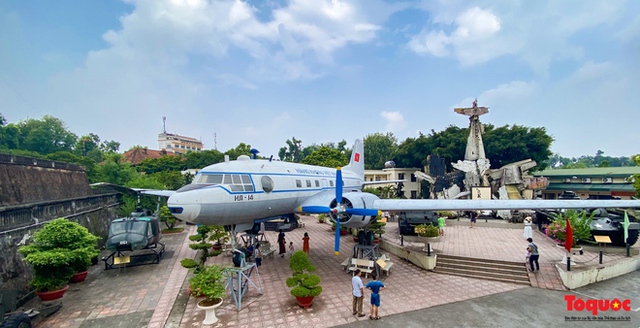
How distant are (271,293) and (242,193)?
461 cm

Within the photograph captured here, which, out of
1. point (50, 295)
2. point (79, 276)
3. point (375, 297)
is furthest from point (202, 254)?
point (375, 297)

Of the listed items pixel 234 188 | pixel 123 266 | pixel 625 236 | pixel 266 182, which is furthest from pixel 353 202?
pixel 625 236

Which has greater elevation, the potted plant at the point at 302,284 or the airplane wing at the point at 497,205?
the airplane wing at the point at 497,205

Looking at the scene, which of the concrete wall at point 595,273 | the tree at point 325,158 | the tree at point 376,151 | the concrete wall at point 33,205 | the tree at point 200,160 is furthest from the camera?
the tree at point 376,151

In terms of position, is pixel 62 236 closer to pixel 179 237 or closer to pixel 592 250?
pixel 179 237

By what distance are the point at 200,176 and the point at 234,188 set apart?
63.9 inches

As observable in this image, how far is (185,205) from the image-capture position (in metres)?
9.89

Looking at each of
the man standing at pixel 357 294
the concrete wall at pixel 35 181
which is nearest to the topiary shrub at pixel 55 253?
the concrete wall at pixel 35 181

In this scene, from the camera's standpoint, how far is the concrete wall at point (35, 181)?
14.1m

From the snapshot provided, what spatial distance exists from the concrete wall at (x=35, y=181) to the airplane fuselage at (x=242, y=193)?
10.5 metres

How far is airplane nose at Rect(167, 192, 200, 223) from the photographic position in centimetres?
985

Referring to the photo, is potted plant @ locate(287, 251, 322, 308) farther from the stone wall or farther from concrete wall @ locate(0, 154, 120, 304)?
the stone wall

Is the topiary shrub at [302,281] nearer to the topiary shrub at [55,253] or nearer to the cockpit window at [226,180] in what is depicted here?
the cockpit window at [226,180]

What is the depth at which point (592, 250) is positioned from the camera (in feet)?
55.6
